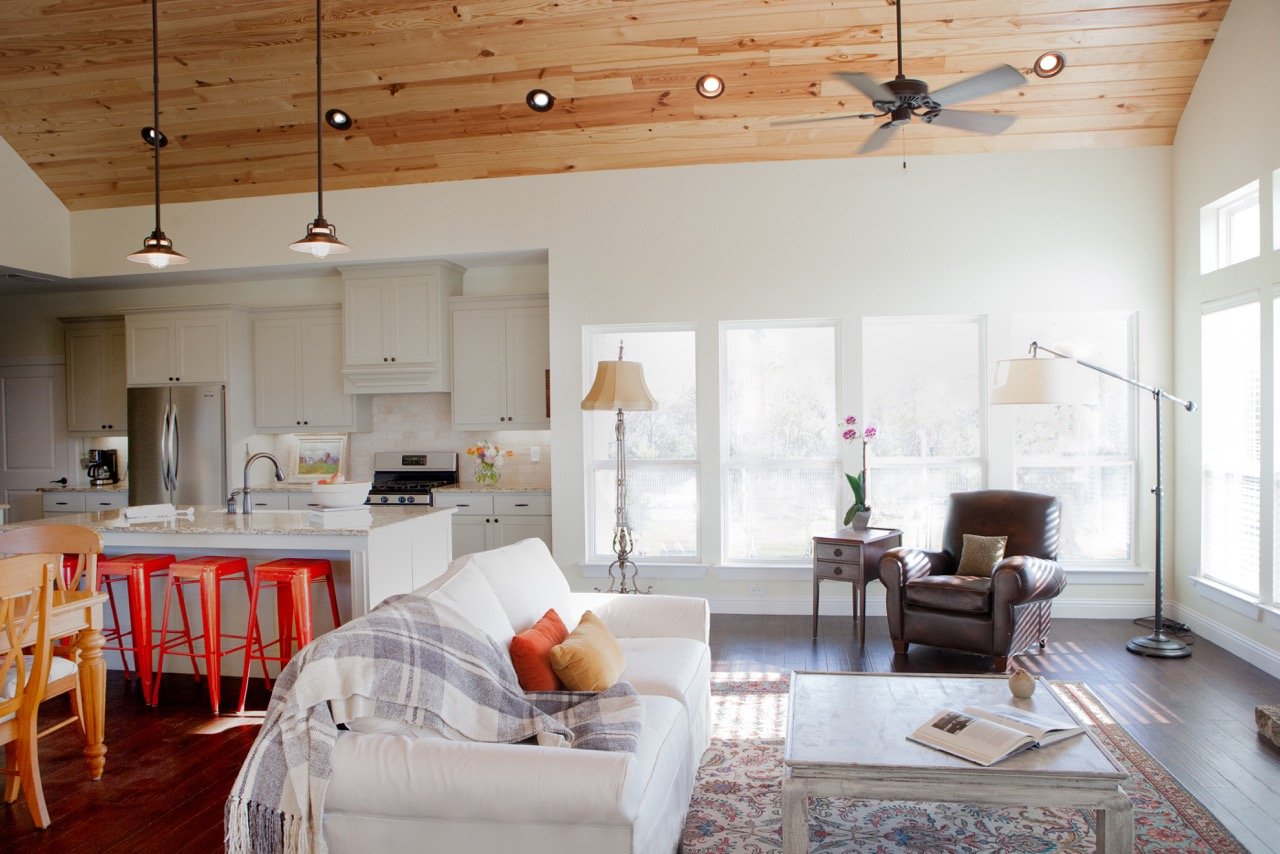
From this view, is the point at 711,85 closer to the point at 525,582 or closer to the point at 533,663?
the point at 525,582

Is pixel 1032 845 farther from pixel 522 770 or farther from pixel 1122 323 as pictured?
pixel 1122 323

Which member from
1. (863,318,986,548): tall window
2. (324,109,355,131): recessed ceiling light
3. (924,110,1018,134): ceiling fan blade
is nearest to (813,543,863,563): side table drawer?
(863,318,986,548): tall window

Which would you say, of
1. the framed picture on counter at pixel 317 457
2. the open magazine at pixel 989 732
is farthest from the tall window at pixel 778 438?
the framed picture on counter at pixel 317 457

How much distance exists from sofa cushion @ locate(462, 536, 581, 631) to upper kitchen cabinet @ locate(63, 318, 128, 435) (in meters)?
5.44

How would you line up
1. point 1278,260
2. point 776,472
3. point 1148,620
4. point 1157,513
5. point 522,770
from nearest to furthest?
point 522,770 < point 1278,260 < point 1157,513 < point 1148,620 < point 776,472

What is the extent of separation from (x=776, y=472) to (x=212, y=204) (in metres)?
4.70

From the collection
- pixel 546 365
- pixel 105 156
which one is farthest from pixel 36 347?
pixel 546 365

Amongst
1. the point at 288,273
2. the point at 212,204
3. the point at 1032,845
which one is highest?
the point at 212,204

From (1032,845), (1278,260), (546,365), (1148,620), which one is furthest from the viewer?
(546,365)

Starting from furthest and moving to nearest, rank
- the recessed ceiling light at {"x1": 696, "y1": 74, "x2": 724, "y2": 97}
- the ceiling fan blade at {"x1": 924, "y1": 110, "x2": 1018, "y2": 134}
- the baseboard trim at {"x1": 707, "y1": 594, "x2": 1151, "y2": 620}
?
the baseboard trim at {"x1": 707, "y1": 594, "x2": 1151, "y2": 620} < the recessed ceiling light at {"x1": 696, "y1": 74, "x2": 724, "y2": 97} < the ceiling fan blade at {"x1": 924, "y1": 110, "x2": 1018, "y2": 134}

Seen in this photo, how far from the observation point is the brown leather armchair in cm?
447

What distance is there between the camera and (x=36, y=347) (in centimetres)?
765

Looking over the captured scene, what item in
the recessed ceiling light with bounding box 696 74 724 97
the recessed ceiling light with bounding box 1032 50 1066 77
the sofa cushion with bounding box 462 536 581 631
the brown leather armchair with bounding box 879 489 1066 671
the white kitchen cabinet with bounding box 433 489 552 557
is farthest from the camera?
the white kitchen cabinet with bounding box 433 489 552 557

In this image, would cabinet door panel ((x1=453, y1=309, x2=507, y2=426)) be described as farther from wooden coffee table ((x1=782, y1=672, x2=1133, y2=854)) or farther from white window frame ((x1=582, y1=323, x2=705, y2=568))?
wooden coffee table ((x1=782, y1=672, x2=1133, y2=854))
